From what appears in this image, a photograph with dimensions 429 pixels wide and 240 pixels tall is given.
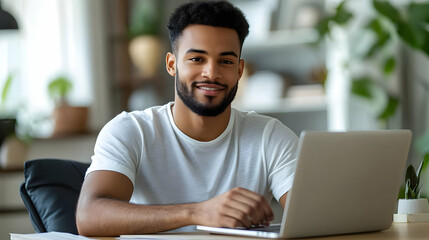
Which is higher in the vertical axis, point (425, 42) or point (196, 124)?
point (425, 42)

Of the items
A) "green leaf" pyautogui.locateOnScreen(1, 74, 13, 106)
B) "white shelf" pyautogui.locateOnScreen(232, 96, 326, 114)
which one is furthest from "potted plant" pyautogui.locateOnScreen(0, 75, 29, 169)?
"white shelf" pyautogui.locateOnScreen(232, 96, 326, 114)

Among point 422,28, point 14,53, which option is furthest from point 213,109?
point 14,53

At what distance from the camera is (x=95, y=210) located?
1.51 m

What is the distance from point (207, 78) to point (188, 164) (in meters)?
0.24

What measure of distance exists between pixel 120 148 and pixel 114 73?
341cm

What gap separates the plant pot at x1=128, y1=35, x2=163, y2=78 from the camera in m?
4.90

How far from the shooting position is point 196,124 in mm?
1873

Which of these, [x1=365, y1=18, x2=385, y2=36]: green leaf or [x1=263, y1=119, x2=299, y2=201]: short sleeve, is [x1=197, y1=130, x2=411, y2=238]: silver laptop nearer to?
[x1=263, y1=119, x2=299, y2=201]: short sleeve

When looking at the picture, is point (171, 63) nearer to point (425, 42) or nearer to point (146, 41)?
point (425, 42)

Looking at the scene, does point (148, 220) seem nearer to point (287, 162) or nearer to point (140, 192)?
point (140, 192)

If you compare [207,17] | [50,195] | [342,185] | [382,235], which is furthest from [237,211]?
[50,195]

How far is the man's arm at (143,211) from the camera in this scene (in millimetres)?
1304

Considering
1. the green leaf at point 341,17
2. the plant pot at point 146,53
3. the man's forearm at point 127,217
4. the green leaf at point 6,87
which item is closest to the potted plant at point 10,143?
the green leaf at point 6,87

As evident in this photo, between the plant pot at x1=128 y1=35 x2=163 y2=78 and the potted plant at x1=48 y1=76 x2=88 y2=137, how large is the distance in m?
0.52
